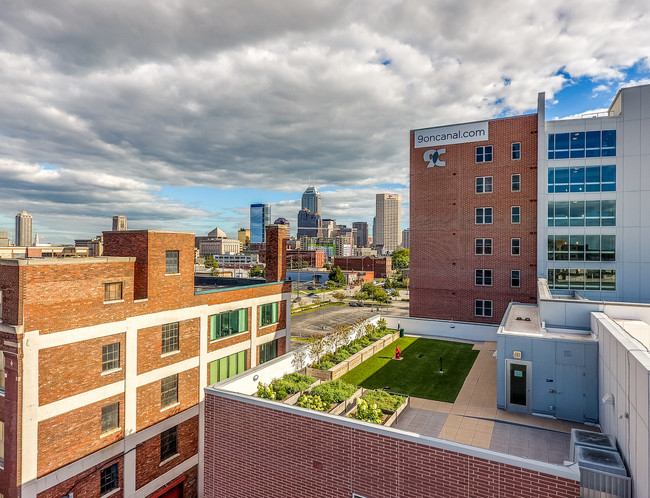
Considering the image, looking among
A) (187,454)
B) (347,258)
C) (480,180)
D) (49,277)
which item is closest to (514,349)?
(187,454)

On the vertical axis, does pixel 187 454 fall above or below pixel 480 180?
below

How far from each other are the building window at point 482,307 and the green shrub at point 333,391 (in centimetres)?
2429

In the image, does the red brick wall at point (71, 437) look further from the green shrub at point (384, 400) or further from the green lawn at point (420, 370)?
the green lawn at point (420, 370)

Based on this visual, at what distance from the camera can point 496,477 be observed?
33.7ft

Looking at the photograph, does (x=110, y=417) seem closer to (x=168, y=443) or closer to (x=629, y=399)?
(x=168, y=443)

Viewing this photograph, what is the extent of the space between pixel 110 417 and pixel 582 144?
133ft

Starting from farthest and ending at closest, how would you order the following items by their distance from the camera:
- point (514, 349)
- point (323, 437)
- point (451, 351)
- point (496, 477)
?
point (451, 351), point (514, 349), point (323, 437), point (496, 477)

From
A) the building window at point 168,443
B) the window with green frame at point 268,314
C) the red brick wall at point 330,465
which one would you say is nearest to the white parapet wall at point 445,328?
the window with green frame at point 268,314

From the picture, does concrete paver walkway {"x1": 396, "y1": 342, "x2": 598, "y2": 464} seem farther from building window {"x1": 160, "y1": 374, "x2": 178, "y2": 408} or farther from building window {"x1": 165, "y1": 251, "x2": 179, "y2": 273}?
building window {"x1": 165, "y1": 251, "x2": 179, "y2": 273}

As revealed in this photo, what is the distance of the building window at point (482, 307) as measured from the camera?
3912cm

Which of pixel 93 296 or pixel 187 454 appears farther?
pixel 187 454

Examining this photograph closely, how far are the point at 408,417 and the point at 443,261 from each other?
25551mm

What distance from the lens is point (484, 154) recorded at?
38.6 metres

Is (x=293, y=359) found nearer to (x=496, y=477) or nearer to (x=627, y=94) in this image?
(x=496, y=477)
